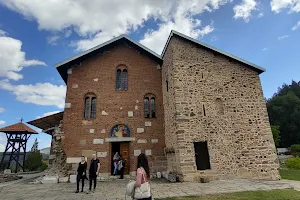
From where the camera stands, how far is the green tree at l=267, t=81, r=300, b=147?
1355 inches

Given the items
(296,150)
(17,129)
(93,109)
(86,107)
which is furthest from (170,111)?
(296,150)

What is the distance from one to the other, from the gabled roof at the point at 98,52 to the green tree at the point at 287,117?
106 ft

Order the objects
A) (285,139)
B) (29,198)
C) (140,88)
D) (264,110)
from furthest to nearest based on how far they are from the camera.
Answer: (285,139) → (140,88) → (264,110) → (29,198)

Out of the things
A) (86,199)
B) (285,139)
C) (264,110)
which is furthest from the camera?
(285,139)

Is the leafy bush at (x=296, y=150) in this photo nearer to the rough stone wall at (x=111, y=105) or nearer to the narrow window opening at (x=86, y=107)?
the rough stone wall at (x=111, y=105)

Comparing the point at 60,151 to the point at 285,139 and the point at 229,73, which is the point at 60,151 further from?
the point at 285,139

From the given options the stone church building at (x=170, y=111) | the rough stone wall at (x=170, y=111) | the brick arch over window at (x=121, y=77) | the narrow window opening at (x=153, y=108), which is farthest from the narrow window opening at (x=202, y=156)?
the brick arch over window at (x=121, y=77)

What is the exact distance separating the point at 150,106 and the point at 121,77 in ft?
8.86

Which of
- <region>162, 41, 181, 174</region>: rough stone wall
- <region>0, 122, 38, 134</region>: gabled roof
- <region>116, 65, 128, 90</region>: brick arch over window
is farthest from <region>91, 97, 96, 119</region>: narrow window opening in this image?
<region>0, 122, 38, 134</region>: gabled roof

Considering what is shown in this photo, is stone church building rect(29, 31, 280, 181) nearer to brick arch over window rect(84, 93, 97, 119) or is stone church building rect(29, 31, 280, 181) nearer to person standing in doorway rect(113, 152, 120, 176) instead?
brick arch over window rect(84, 93, 97, 119)

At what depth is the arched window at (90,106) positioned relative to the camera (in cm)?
1227

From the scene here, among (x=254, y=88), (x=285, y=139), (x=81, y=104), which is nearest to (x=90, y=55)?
(x=81, y=104)

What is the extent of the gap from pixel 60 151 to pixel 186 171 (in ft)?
22.8

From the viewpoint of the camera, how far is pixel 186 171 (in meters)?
9.70
